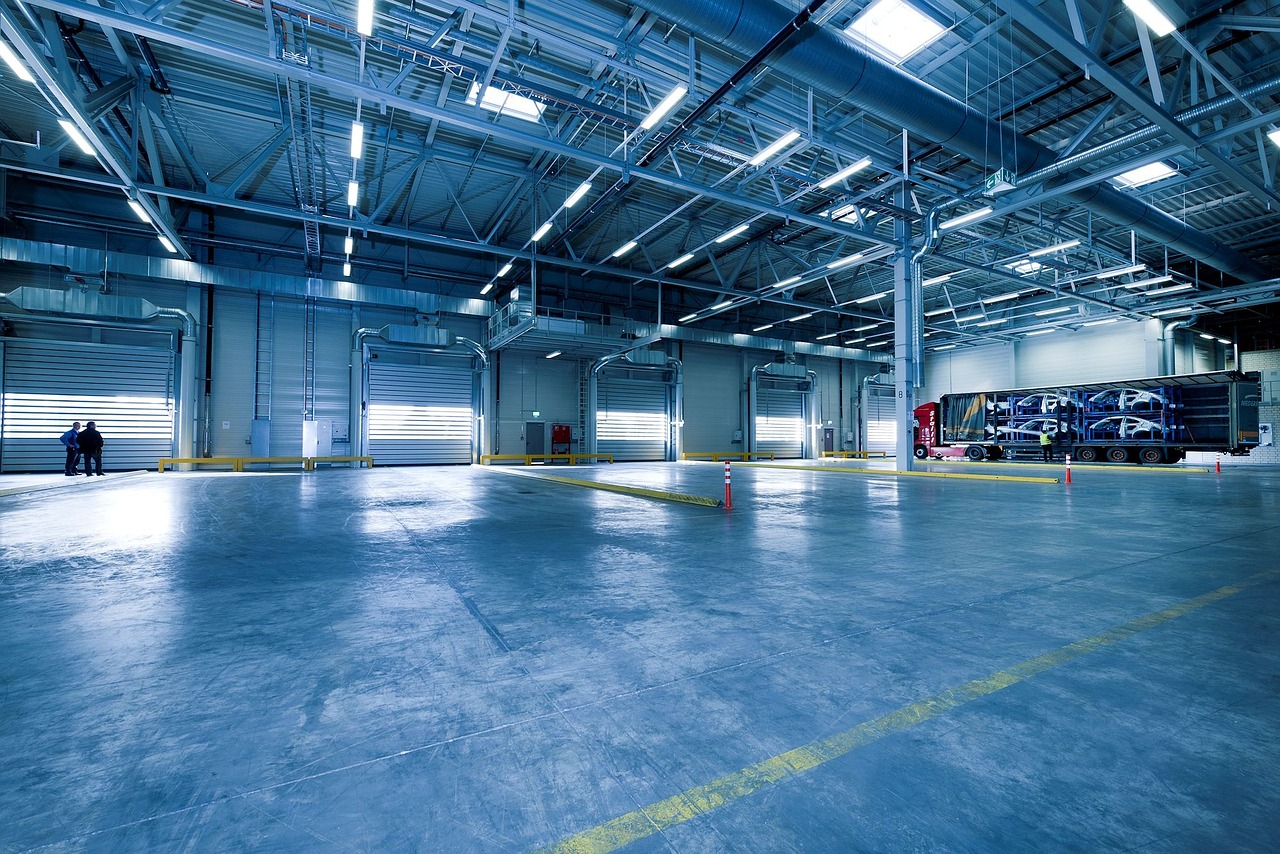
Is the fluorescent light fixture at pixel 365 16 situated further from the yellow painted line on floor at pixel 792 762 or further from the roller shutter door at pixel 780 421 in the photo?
the roller shutter door at pixel 780 421

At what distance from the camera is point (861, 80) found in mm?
9219

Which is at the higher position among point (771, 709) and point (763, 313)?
point (763, 313)

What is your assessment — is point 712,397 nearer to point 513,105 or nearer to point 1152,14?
point 513,105

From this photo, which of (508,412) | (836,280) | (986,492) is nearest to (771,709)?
(986,492)

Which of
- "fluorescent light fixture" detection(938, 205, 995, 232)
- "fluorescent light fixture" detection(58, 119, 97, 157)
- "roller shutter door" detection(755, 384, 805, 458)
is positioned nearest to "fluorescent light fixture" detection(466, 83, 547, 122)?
"fluorescent light fixture" detection(58, 119, 97, 157)

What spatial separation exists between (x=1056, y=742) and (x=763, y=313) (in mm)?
32039

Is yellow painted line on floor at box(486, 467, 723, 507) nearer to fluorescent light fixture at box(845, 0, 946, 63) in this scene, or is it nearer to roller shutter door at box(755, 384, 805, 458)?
fluorescent light fixture at box(845, 0, 946, 63)

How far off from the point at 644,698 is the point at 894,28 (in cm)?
1294

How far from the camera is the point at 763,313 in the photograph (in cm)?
3275

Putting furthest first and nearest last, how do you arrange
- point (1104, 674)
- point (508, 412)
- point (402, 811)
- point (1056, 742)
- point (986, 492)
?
point (508, 412) → point (986, 492) → point (1104, 674) → point (1056, 742) → point (402, 811)

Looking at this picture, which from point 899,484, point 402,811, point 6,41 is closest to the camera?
point 402,811

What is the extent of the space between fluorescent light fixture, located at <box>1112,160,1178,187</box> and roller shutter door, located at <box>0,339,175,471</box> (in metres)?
31.6

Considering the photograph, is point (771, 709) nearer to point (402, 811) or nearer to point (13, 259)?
point (402, 811)

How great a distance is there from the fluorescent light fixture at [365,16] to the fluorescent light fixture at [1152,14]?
10.5m
